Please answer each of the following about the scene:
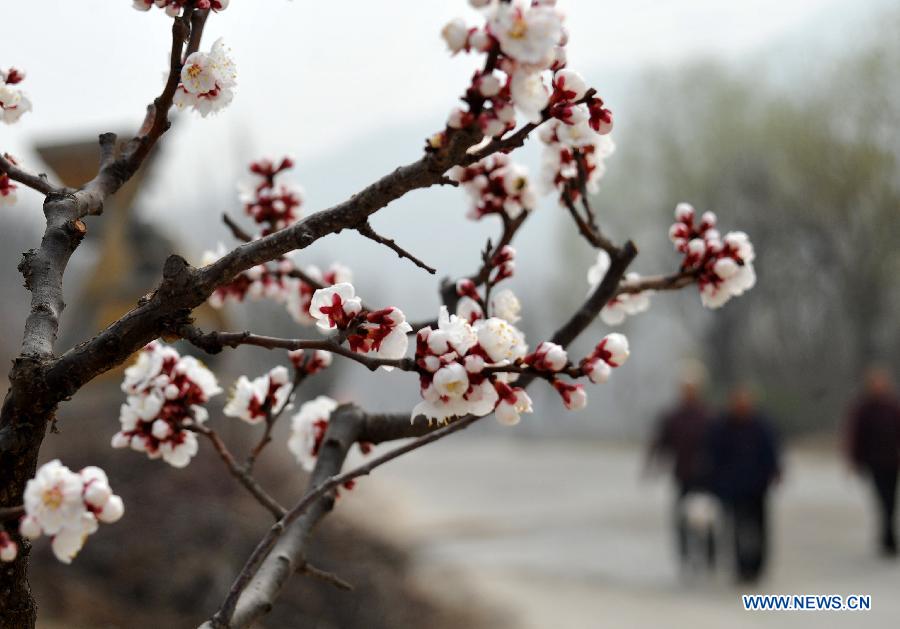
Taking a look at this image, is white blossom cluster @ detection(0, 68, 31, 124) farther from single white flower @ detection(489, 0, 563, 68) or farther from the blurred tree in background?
the blurred tree in background

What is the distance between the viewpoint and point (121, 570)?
584 centimetres

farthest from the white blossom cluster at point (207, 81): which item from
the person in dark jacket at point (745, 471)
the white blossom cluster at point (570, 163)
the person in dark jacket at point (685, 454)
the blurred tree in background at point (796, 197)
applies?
the blurred tree in background at point (796, 197)

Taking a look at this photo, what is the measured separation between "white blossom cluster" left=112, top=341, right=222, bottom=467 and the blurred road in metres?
5.21

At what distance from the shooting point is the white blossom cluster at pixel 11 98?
4.69ft

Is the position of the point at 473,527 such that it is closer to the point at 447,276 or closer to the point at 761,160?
the point at 447,276

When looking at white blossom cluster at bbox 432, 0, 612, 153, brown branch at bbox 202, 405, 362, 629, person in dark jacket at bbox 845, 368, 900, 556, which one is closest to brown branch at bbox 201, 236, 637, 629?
brown branch at bbox 202, 405, 362, 629

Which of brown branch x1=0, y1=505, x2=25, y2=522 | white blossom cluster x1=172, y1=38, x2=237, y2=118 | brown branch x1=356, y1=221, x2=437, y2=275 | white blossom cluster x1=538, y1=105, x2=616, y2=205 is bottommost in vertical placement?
brown branch x1=0, y1=505, x2=25, y2=522

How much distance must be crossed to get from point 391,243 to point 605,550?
8588 millimetres

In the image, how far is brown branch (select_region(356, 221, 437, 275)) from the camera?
3.68 ft

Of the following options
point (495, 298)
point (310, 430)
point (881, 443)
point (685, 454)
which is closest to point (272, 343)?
point (495, 298)

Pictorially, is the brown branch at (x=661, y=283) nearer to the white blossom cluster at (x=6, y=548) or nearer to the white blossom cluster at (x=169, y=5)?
the white blossom cluster at (x=169, y=5)

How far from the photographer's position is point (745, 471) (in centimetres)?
708

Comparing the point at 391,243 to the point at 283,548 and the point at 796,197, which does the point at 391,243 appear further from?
the point at 796,197

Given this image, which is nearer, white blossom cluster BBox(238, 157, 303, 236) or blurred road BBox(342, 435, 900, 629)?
white blossom cluster BBox(238, 157, 303, 236)
